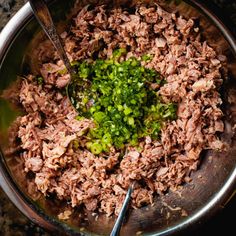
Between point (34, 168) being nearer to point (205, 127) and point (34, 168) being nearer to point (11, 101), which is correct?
point (11, 101)

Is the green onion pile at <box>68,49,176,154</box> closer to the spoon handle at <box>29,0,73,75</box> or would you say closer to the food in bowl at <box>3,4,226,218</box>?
the food in bowl at <box>3,4,226,218</box>

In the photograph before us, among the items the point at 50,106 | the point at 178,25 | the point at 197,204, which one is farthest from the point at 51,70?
the point at 197,204

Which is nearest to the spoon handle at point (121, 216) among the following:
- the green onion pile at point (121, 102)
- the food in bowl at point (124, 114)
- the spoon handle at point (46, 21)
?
the food in bowl at point (124, 114)

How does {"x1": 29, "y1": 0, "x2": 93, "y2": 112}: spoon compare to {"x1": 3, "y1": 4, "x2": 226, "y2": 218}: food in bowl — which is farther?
{"x1": 3, "y1": 4, "x2": 226, "y2": 218}: food in bowl

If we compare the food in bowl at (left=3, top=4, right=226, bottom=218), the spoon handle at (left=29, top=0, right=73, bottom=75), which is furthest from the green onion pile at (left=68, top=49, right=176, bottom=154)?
the spoon handle at (left=29, top=0, right=73, bottom=75)

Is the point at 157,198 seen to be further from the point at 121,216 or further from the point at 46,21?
the point at 46,21

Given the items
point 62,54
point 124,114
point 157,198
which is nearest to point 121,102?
point 124,114

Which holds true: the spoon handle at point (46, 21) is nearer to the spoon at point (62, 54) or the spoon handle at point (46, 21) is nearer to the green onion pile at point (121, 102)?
the spoon at point (62, 54)
